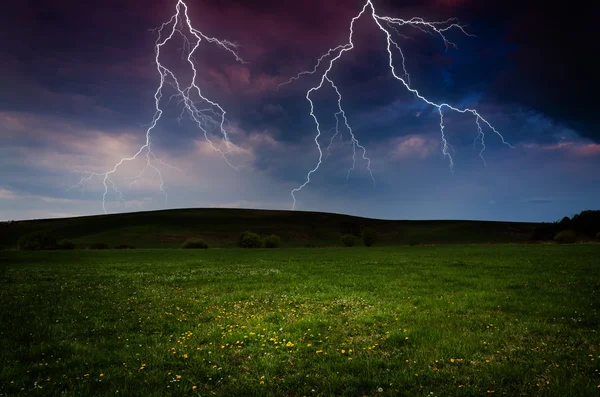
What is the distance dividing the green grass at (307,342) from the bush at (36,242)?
182ft

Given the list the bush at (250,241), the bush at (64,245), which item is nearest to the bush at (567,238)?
the bush at (250,241)

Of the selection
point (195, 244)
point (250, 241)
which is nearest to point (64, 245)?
point (195, 244)

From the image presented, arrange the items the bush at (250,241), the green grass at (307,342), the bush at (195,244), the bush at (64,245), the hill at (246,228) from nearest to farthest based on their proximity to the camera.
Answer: the green grass at (307,342) < the bush at (64,245) < the bush at (195,244) < the bush at (250,241) < the hill at (246,228)

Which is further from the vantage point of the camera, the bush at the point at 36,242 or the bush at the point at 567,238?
the bush at the point at 36,242

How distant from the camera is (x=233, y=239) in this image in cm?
9694

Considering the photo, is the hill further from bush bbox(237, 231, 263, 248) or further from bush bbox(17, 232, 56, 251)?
bush bbox(237, 231, 263, 248)

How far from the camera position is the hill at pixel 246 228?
306ft

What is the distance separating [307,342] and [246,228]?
111 metres

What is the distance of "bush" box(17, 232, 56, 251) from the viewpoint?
59031mm

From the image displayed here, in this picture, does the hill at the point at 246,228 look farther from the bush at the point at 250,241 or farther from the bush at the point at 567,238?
the bush at the point at 567,238

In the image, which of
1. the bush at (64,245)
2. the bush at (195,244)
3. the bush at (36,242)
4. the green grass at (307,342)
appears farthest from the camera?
the bush at (195,244)

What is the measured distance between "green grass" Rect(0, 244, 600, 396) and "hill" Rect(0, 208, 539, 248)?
241 ft

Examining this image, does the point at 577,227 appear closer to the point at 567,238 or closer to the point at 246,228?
the point at 567,238

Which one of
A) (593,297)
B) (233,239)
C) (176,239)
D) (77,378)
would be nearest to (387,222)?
(233,239)
